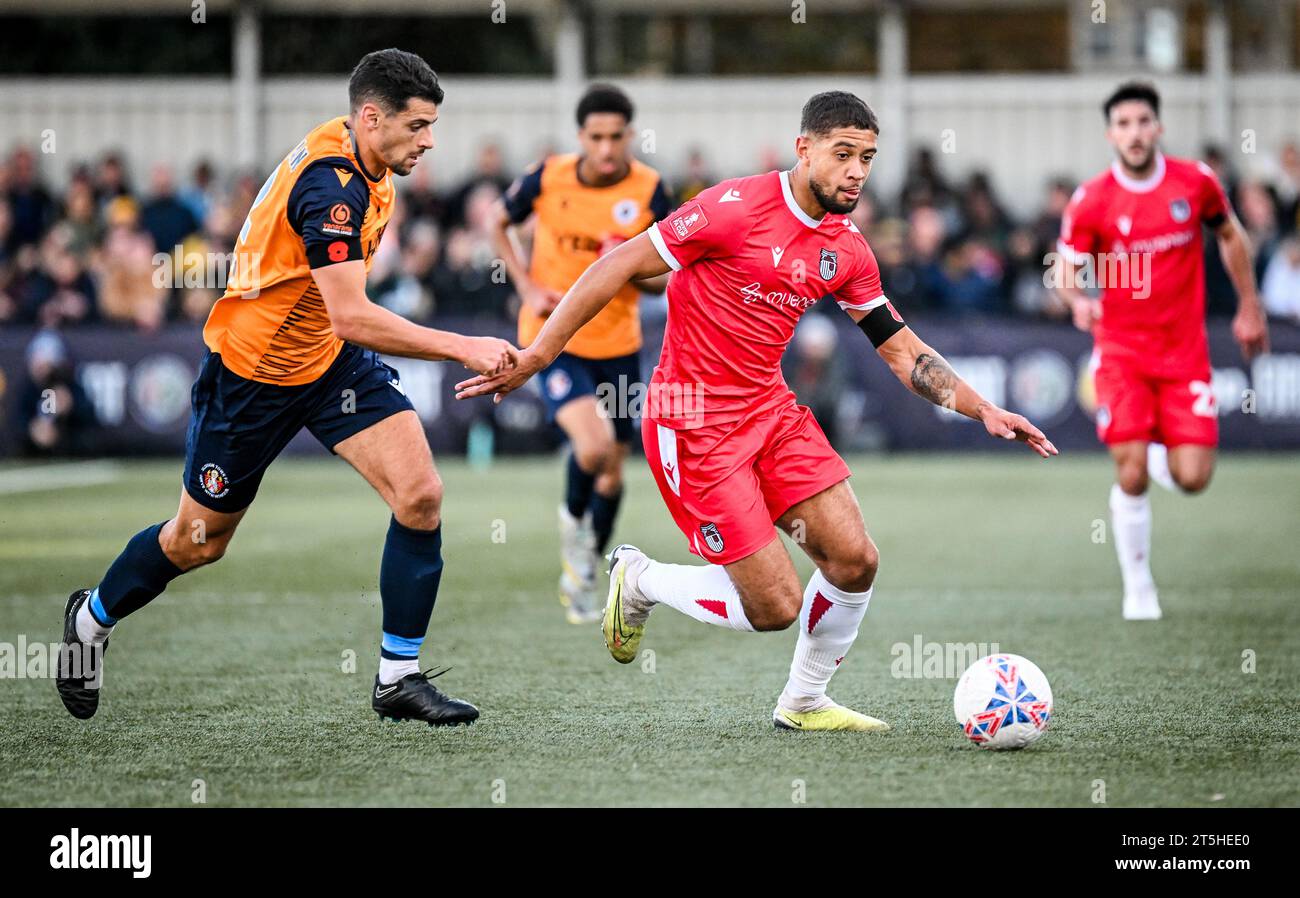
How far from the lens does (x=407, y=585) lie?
20.9 ft

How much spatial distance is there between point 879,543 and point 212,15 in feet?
61.1

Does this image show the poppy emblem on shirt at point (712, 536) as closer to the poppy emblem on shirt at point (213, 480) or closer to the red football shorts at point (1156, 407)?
the poppy emblem on shirt at point (213, 480)

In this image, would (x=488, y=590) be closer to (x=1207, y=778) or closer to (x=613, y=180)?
(x=613, y=180)

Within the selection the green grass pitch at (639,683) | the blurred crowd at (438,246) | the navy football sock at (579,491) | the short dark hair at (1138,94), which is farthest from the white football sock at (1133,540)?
the blurred crowd at (438,246)

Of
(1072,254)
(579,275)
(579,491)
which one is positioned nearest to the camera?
(1072,254)

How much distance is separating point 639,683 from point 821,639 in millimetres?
1167

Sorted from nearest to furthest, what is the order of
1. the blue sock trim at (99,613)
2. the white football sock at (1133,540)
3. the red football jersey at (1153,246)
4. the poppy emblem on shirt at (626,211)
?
the blue sock trim at (99,613) < the white football sock at (1133,540) < the red football jersey at (1153,246) < the poppy emblem on shirt at (626,211)

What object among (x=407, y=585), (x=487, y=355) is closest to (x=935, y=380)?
(x=487, y=355)

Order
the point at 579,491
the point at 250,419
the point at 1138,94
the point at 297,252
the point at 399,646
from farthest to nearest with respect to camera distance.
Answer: the point at 579,491
the point at 1138,94
the point at 399,646
the point at 250,419
the point at 297,252

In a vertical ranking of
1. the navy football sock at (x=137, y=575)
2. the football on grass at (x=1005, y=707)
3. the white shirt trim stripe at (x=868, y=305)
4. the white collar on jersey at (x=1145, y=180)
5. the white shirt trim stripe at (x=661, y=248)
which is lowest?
the football on grass at (x=1005, y=707)

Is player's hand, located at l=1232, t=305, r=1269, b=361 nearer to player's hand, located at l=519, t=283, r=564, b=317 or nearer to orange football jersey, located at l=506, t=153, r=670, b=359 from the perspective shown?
orange football jersey, located at l=506, t=153, r=670, b=359

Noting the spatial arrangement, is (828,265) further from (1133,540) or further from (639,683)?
(1133,540)

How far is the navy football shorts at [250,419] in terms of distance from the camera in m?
6.27

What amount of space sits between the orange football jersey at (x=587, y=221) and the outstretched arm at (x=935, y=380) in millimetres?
3470
